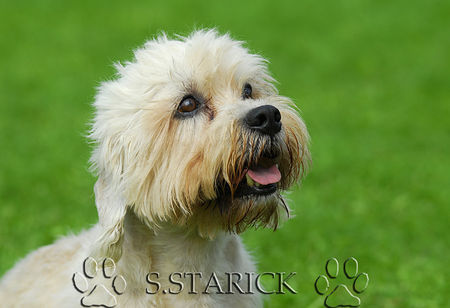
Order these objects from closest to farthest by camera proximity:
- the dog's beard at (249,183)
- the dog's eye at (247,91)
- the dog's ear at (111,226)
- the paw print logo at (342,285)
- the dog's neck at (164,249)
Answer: the dog's beard at (249,183) < the dog's ear at (111,226) < the dog's neck at (164,249) < the dog's eye at (247,91) < the paw print logo at (342,285)

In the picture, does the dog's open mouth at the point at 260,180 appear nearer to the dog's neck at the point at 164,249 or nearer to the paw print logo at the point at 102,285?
the dog's neck at the point at 164,249

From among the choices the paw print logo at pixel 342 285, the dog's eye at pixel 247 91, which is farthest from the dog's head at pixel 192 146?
the paw print logo at pixel 342 285

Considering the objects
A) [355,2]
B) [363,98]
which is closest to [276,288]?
[363,98]

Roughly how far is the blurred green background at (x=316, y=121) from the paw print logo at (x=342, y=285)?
0.29ft

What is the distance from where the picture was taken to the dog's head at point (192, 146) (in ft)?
12.6

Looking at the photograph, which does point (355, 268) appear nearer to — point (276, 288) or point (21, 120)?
point (276, 288)

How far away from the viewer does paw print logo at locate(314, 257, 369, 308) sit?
553 centimetres

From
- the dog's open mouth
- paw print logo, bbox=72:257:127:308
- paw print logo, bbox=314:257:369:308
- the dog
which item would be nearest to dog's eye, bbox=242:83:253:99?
the dog

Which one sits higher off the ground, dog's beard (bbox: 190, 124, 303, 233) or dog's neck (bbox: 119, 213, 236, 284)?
dog's beard (bbox: 190, 124, 303, 233)

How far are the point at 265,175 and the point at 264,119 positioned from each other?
0.34m

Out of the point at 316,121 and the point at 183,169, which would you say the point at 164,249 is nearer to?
the point at 183,169

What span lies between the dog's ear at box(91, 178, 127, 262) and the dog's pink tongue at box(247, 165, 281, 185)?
0.76m

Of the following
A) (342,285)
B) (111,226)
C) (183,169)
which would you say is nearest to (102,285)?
(111,226)

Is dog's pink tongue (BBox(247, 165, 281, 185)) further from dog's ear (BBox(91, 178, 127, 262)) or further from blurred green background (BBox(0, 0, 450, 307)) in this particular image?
blurred green background (BBox(0, 0, 450, 307))
